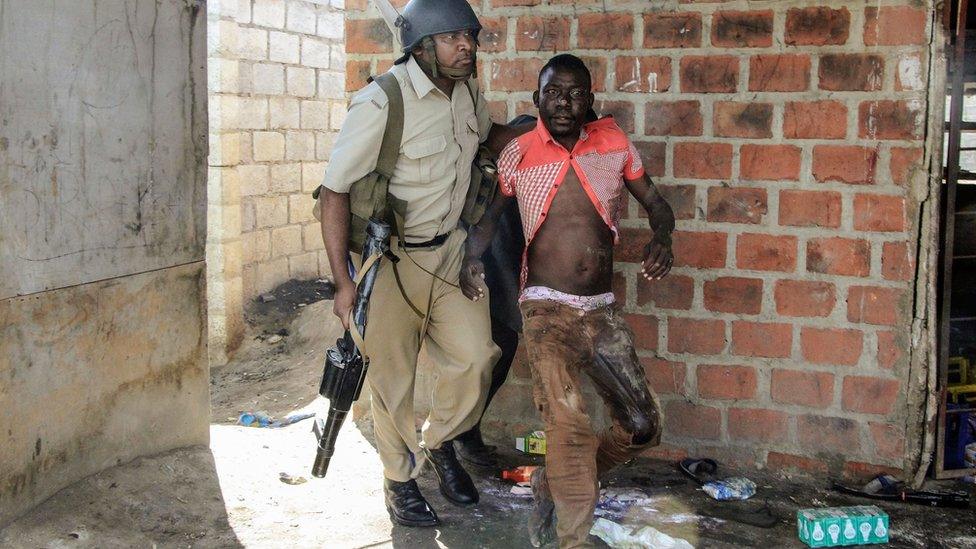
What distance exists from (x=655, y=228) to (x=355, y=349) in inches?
47.1

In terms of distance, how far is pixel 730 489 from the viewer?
13.0 feet

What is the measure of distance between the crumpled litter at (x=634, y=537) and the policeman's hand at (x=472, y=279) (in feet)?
3.15

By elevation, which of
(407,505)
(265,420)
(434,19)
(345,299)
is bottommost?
(265,420)

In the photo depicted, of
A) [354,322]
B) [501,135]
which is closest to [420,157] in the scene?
[501,135]

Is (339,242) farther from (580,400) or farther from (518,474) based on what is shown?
(518,474)

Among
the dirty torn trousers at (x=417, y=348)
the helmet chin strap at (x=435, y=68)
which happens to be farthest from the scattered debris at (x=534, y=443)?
the helmet chin strap at (x=435, y=68)

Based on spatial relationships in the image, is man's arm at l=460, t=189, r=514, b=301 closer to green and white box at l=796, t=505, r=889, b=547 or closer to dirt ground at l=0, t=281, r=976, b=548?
dirt ground at l=0, t=281, r=976, b=548

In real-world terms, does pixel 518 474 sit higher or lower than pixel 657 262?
lower

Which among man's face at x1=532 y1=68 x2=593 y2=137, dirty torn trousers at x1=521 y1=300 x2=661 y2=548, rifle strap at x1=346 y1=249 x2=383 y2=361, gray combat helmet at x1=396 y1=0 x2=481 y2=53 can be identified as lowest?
dirty torn trousers at x1=521 y1=300 x2=661 y2=548

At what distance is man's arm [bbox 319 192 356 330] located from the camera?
11.5 feet

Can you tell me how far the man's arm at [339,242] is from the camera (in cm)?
351

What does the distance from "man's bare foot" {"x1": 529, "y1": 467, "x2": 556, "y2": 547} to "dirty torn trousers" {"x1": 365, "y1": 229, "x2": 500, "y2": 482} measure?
0.44 meters

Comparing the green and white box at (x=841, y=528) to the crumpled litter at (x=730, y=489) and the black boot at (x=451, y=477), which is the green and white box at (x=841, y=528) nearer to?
the crumpled litter at (x=730, y=489)

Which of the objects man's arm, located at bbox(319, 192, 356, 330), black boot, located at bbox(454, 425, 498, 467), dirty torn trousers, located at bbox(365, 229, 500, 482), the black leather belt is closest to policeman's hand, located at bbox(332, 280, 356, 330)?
man's arm, located at bbox(319, 192, 356, 330)
